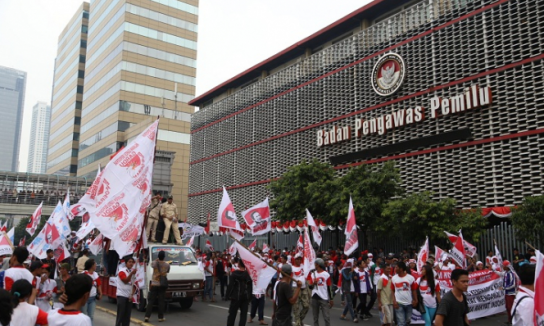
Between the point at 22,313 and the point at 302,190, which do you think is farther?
the point at 302,190

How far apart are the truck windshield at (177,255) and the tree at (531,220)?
11893 mm

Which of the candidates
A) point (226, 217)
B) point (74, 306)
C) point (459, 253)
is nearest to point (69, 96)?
point (226, 217)

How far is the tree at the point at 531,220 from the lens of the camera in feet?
53.1

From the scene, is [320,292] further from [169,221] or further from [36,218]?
[36,218]

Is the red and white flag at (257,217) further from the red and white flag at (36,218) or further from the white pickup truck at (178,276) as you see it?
the red and white flag at (36,218)

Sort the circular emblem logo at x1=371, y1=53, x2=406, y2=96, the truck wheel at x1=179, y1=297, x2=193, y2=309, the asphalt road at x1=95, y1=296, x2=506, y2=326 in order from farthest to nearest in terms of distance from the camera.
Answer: the circular emblem logo at x1=371, y1=53, x2=406, y2=96 < the truck wheel at x1=179, y1=297, x2=193, y2=309 < the asphalt road at x1=95, y1=296, x2=506, y2=326

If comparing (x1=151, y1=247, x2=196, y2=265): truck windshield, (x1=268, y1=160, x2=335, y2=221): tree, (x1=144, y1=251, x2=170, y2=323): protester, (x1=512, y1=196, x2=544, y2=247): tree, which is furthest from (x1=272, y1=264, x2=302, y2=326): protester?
(x1=268, y1=160, x2=335, y2=221): tree

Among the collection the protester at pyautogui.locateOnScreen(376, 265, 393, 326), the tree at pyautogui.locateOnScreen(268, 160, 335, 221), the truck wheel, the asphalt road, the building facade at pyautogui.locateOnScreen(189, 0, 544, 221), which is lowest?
the asphalt road

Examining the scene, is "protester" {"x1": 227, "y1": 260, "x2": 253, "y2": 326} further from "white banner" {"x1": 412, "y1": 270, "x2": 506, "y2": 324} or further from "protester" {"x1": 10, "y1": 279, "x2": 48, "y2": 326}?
"protester" {"x1": 10, "y1": 279, "x2": 48, "y2": 326}

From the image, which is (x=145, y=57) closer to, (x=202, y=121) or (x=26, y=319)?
(x=202, y=121)

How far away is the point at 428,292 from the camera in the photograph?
31.3 ft

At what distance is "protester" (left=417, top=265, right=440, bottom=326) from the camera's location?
9484 millimetres

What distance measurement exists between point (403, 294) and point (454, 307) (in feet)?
14.1

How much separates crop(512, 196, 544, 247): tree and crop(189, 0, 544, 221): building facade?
7.95 ft
